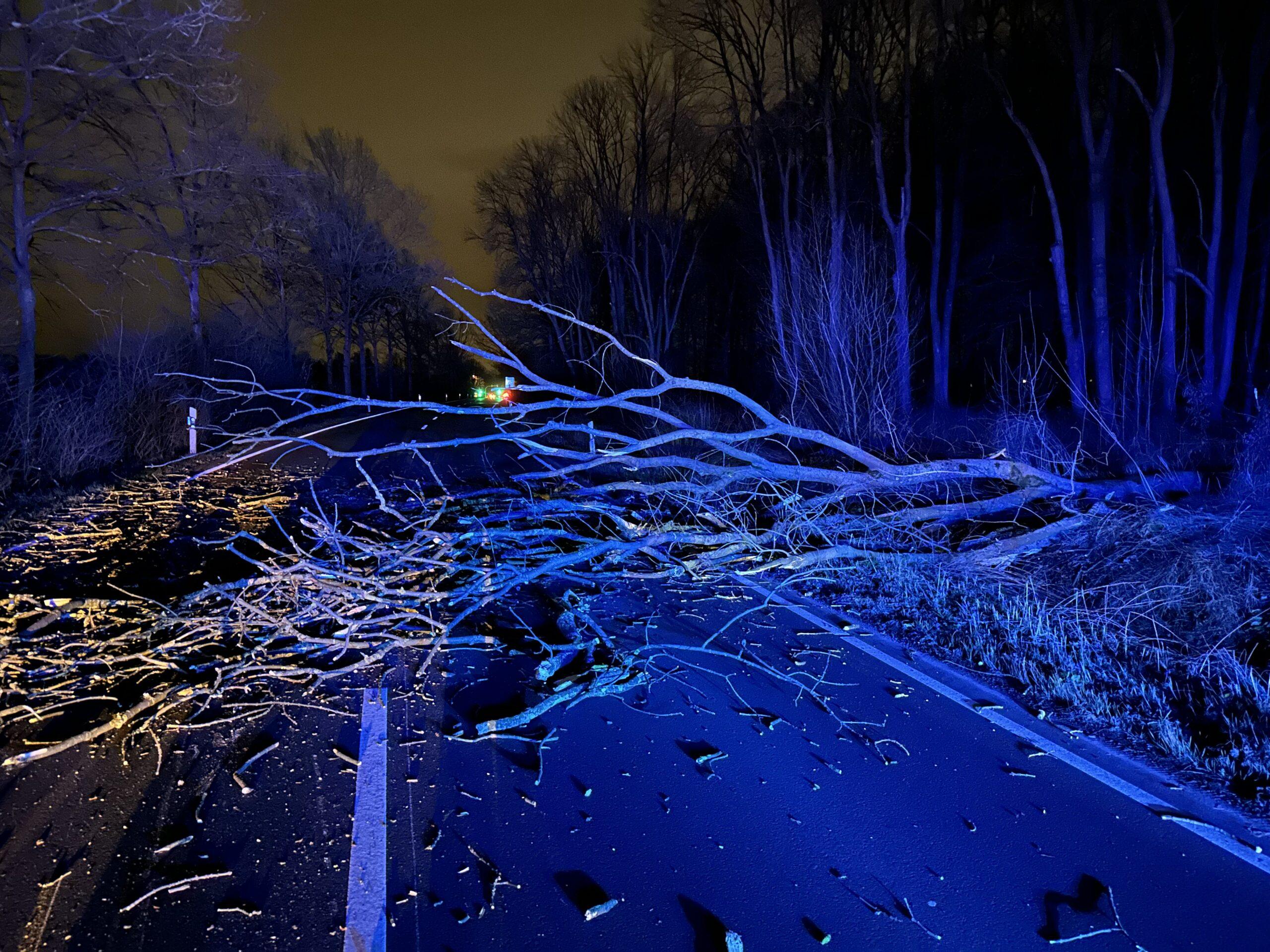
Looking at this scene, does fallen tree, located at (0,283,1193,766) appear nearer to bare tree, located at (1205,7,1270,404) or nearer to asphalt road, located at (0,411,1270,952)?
asphalt road, located at (0,411,1270,952)

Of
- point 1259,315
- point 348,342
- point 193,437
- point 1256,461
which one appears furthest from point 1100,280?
point 348,342

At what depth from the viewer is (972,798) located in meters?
3.00

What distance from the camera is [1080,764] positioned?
3260mm

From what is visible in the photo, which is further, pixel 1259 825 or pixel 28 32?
pixel 28 32

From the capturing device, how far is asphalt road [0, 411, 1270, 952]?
229 cm

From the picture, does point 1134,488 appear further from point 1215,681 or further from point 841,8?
point 841,8

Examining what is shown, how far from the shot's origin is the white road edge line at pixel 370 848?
2.25 m

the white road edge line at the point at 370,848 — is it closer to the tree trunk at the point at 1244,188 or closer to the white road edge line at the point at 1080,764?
the white road edge line at the point at 1080,764

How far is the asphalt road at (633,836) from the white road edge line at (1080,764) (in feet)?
0.05

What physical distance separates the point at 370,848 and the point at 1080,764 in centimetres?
315

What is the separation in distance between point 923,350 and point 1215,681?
25.5 meters

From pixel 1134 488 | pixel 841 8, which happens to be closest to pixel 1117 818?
pixel 1134 488

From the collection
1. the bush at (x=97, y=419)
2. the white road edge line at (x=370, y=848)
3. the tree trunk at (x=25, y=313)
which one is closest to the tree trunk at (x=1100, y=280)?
the white road edge line at (x=370, y=848)

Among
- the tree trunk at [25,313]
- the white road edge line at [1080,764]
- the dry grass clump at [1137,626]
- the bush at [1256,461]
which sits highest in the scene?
the tree trunk at [25,313]
